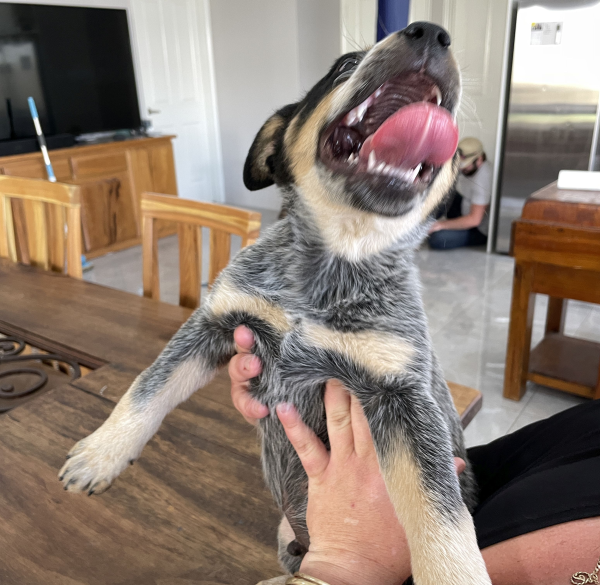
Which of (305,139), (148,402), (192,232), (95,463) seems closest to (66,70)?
(192,232)

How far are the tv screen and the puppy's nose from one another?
5.05 meters

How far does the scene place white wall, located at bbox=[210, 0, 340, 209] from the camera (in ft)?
20.5

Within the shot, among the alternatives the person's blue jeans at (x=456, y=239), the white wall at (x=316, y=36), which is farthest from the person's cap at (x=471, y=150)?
the white wall at (x=316, y=36)

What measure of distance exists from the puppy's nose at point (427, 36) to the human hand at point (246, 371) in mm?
647

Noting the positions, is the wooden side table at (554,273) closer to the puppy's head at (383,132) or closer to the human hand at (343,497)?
the puppy's head at (383,132)

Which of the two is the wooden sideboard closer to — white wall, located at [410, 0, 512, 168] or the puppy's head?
white wall, located at [410, 0, 512, 168]

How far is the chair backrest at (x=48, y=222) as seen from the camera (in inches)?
84.2

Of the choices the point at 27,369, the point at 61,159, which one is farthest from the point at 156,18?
the point at 27,369

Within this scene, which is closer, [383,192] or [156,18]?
[383,192]

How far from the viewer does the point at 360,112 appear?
3.34 feet

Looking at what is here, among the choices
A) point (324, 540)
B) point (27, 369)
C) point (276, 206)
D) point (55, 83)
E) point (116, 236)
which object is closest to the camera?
point (324, 540)

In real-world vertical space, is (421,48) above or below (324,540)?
above

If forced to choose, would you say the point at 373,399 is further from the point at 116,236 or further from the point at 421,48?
the point at 116,236

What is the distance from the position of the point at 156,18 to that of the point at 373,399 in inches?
262
